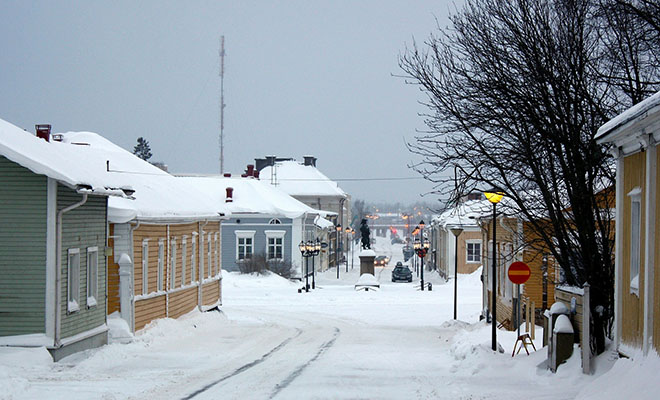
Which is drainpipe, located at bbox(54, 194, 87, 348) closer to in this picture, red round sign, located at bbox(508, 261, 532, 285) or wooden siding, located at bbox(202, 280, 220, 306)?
red round sign, located at bbox(508, 261, 532, 285)

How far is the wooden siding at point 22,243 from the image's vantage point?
58.1ft

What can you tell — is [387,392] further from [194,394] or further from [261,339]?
[261,339]

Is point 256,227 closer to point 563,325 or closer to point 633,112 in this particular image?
point 563,325

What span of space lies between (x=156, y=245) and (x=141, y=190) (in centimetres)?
202

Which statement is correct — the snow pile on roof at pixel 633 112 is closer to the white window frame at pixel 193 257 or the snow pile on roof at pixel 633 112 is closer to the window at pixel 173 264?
the window at pixel 173 264

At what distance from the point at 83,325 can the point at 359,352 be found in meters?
6.46

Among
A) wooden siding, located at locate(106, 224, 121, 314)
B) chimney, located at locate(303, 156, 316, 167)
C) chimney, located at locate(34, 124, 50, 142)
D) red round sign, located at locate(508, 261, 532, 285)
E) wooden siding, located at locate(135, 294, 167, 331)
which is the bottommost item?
wooden siding, located at locate(135, 294, 167, 331)

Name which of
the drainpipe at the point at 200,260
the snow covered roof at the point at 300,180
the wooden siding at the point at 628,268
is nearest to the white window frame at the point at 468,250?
the drainpipe at the point at 200,260

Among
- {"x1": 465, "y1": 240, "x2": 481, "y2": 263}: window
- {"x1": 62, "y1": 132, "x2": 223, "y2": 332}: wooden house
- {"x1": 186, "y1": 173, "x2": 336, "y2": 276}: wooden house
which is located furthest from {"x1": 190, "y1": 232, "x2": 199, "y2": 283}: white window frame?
{"x1": 465, "y1": 240, "x2": 481, "y2": 263}: window

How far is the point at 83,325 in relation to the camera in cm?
1964

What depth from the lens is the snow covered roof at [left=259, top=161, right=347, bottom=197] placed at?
346 ft

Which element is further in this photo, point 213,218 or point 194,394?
point 213,218

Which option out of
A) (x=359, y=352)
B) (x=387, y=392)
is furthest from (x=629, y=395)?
(x=359, y=352)

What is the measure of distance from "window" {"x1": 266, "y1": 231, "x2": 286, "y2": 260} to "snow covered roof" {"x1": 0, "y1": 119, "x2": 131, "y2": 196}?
140 ft
